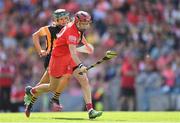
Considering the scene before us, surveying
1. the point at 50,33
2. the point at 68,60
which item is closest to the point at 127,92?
the point at 50,33

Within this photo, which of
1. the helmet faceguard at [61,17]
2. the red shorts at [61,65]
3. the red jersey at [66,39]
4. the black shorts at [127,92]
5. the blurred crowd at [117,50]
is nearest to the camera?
the red jersey at [66,39]

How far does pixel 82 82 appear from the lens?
55.5 feet

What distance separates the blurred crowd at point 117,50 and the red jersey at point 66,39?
9.08 m

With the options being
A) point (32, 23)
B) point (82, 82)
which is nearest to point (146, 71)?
point (32, 23)

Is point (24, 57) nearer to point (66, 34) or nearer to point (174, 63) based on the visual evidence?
point (174, 63)

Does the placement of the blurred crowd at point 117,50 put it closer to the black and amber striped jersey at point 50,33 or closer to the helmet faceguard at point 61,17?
the black and amber striped jersey at point 50,33

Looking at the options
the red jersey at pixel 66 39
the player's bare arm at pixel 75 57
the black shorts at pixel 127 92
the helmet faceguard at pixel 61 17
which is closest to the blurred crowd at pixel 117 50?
the black shorts at pixel 127 92

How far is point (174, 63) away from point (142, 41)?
6.00ft

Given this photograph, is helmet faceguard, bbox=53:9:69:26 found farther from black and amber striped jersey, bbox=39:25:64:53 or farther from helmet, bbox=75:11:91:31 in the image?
helmet, bbox=75:11:91:31

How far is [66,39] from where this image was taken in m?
16.8

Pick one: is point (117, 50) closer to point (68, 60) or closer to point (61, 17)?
point (61, 17)

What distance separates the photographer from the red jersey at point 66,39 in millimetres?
16469

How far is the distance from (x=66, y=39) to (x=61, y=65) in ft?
2.36

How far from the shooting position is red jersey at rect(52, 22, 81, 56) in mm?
16469
